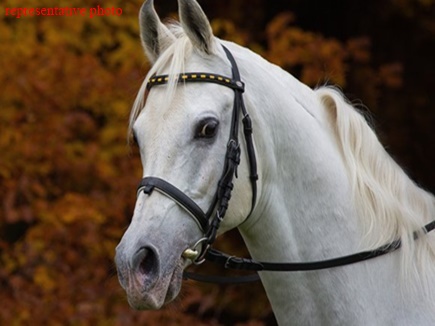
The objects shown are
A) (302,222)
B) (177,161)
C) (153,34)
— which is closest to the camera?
(177,161)

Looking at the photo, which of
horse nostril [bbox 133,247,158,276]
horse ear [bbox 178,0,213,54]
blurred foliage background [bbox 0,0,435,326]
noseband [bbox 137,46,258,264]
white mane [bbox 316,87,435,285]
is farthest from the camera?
blurred foliage background [bbox 0,0,435,326]

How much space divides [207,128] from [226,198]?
0.25m

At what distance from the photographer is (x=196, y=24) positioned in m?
3.11

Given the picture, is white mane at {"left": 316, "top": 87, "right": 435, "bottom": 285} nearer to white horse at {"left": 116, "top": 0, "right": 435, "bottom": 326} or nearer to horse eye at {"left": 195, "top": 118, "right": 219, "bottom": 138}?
white horse at {"left": 116, "top": 0, "right": 435, "bottom": 326}

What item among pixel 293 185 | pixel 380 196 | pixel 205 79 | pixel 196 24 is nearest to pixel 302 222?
pixel 293 185

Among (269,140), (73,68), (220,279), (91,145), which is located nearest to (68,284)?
(91,145)

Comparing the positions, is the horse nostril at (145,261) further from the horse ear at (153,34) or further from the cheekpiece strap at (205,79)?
the horse ear at (153,34)

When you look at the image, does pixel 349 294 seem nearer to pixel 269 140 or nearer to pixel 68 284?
pixel 269 140

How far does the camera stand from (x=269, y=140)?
3158mm

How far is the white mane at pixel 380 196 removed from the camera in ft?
Result: 10.6

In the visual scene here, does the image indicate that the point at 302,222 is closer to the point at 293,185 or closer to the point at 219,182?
the point at 293,185

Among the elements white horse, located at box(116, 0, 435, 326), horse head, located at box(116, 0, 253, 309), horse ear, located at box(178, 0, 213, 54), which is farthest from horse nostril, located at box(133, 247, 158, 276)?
horse ear, located at box(178, 0, 213, 54)

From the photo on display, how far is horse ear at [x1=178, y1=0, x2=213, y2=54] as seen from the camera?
10.1ft

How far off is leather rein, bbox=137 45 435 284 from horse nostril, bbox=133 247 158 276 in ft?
0.47
